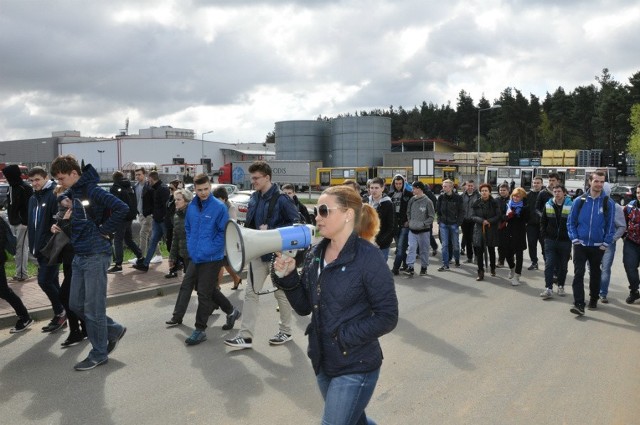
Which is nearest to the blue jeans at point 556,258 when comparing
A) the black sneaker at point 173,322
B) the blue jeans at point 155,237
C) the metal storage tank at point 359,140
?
the black sneaker at point 173,322

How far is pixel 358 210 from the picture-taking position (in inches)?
104

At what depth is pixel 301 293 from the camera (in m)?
2.69

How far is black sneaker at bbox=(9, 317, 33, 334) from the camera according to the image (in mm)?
5961

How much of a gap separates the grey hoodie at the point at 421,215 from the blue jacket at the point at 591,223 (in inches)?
112

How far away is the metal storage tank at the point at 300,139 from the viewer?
208 feet

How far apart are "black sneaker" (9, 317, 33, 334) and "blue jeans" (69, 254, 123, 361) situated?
1730 millimetres

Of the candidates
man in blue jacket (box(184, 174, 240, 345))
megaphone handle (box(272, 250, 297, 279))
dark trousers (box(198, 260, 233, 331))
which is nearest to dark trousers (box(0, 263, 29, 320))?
man in blue jacket (box(184, 174, 240, 345))

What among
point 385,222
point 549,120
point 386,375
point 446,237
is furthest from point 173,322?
point 549,120

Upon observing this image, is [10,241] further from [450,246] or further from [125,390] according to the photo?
[450,246]

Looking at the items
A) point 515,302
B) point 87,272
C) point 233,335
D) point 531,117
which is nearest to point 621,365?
point 515,302

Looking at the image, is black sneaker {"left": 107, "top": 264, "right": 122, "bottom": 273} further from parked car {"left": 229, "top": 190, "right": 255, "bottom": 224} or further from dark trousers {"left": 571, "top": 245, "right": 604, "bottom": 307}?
dark trousers {"left": 571, "top": 245, "right": 604, "bottom": 307}

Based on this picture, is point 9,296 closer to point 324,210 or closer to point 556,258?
point 324,210

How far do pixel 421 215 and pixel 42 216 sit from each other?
244 inches

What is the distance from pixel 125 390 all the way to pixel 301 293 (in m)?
2.52
